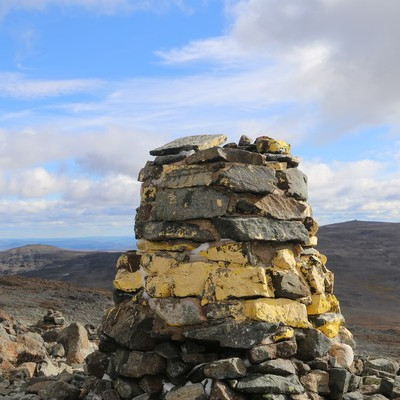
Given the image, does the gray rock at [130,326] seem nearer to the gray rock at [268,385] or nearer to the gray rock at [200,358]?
A: the gray rock at [200,358]

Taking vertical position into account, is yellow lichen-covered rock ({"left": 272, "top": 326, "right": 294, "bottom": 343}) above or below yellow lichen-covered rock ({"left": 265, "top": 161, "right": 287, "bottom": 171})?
below

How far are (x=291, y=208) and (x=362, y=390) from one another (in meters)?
2.37

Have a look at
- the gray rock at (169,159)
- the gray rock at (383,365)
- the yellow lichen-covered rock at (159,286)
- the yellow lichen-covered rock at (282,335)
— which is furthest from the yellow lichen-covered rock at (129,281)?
the gray rock at (383,365)

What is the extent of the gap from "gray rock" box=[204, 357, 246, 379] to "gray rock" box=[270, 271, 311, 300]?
3.29 feet

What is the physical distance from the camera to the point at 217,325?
5.52 m

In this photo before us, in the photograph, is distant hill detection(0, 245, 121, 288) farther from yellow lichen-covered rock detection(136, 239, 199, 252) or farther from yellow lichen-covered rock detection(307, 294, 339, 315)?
yellow lichen-covered rock detection(307, 294, 339, 315)

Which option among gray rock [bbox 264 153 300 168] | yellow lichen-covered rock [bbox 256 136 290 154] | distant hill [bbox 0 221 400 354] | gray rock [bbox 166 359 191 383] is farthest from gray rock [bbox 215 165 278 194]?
distant hill [bbox 0 221 400 354]

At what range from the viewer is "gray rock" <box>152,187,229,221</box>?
5934 millimetres

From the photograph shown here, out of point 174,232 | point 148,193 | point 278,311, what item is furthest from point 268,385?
point 148,193

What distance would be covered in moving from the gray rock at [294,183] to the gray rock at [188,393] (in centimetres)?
276

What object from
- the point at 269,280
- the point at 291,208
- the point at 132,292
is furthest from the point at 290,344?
the point at 132,292

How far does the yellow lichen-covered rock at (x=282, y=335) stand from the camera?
17.9ft

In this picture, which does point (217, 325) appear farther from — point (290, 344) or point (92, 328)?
point (92, 328)

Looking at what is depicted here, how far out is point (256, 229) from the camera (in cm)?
583
